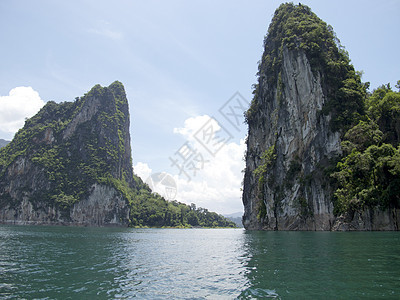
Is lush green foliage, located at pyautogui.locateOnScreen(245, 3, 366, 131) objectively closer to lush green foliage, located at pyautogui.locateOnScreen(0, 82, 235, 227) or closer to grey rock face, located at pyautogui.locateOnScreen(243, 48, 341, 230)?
grey rock face, located at pyautogui.locateOnScreen(243, 48, 341, 230)

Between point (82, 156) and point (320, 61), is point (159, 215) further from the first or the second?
point (320, 61)

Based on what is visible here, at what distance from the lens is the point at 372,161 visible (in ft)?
135

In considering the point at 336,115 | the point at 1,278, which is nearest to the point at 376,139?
the point at 336,115

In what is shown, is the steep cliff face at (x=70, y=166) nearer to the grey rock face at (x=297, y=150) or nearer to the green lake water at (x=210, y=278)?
the grey rock face at (x=297, y=150)

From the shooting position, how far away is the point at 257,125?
268 feet

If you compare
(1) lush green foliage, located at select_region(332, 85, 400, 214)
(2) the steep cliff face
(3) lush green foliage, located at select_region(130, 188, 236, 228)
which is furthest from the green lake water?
(3) lush green foliage, located at select_region(130, 188, 236, 228)

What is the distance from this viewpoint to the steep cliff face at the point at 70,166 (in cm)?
12762

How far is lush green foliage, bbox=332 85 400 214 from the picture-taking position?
3941 centimetres

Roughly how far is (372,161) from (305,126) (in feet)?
63.8

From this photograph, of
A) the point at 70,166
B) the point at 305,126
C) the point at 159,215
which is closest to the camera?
the point at 305,126

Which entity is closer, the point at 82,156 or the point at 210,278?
the point at 210,278

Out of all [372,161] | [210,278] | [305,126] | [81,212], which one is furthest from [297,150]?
[81,212]

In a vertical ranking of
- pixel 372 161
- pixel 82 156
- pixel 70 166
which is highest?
pixel 82 156

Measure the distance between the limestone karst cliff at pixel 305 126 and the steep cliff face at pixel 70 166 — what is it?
284 ft
